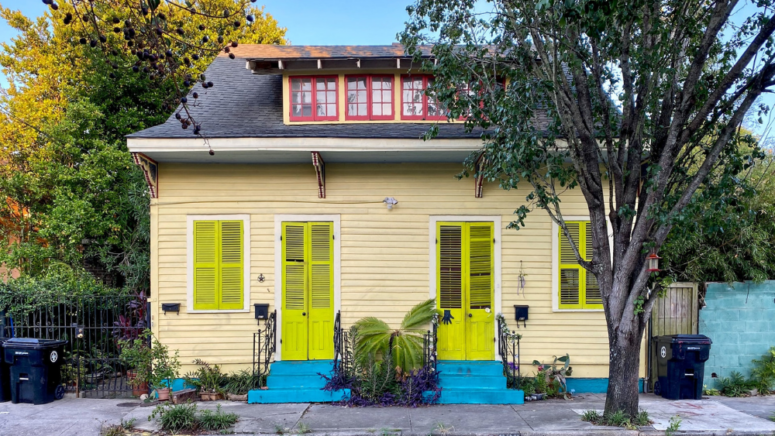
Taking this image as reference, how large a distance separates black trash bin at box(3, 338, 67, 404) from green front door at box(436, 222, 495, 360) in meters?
6.10

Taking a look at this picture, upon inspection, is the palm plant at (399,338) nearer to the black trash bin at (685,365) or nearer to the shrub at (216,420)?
the shrub at (216,420)

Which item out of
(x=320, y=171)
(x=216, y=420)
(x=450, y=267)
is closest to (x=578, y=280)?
(x=450, y=267)

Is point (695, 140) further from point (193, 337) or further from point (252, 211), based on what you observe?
point (193, 337)

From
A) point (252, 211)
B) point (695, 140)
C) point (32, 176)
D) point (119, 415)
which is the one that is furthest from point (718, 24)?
point (32, 176)

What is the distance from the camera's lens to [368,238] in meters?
8.47

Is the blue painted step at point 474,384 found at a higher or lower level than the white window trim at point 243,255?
lower

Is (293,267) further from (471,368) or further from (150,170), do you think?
(471,368)

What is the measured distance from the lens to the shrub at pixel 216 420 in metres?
6.36

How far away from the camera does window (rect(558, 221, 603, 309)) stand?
8.38 metres

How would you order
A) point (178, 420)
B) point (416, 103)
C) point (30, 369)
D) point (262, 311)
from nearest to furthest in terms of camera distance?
1. point (178, 420)
2. point (30, 369)
3. point (262, 311)
4. point (416, 103)

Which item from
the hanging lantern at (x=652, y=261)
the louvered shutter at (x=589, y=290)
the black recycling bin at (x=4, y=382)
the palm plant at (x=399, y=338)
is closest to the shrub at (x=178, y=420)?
the palm plant at (x=399, y=338)

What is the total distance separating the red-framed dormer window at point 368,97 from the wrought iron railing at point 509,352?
13.7 ft

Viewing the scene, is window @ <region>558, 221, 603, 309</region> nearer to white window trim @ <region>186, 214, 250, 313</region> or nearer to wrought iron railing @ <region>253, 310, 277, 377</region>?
wrought iron railing @ <region>253, 310, 277, 377</region>

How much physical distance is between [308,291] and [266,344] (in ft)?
3.55
